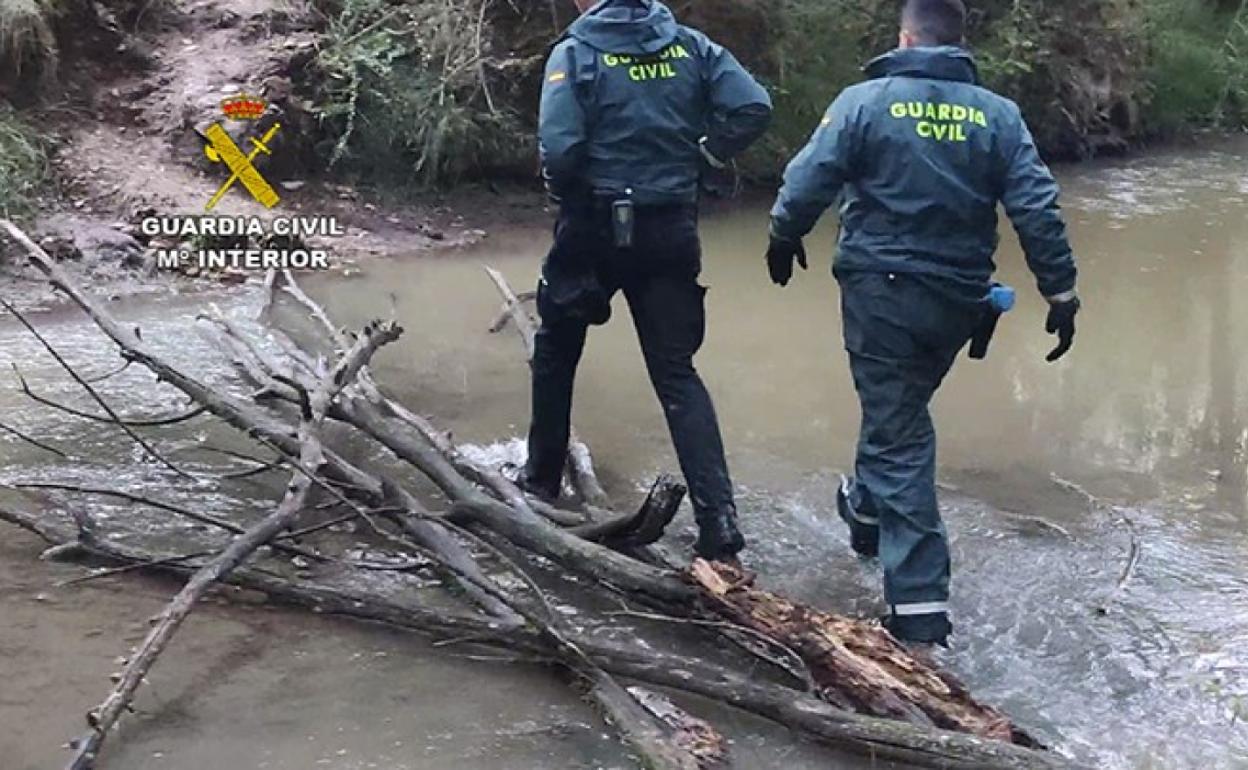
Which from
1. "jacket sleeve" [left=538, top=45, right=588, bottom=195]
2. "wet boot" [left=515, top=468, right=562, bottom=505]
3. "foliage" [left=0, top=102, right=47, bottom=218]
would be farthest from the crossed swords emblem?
"jacket sleeve" [left=538, top=45, right=588, bottom=195]

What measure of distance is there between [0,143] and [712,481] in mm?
6251

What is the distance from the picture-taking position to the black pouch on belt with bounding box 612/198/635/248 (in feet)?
15.3

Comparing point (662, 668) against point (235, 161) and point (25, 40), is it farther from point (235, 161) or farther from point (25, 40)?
point (25, 40)

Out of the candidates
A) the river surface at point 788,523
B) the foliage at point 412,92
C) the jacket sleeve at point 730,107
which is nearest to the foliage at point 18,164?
the river surface at point 788,523

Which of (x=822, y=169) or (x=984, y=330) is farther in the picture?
(x=984, y=330)

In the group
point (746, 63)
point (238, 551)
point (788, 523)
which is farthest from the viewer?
point (746, 63)

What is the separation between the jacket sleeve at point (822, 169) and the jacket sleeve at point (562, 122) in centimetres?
70

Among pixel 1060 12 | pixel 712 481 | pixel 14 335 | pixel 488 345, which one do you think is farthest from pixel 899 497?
pixel 1060 12

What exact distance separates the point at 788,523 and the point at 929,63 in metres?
1.79

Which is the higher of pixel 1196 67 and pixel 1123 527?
pixel 1196 67

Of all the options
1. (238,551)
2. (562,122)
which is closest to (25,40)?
(562,122)

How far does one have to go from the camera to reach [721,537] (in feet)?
15.7

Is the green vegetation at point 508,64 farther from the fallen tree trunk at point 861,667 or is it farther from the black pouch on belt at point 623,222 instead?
the fallen tree trunk at point 861,667

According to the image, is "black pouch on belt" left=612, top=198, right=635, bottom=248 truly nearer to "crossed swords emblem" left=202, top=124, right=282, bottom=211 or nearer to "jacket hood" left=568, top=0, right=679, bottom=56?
"jacket hood" left=568, top=0, right=679, bottom=56
